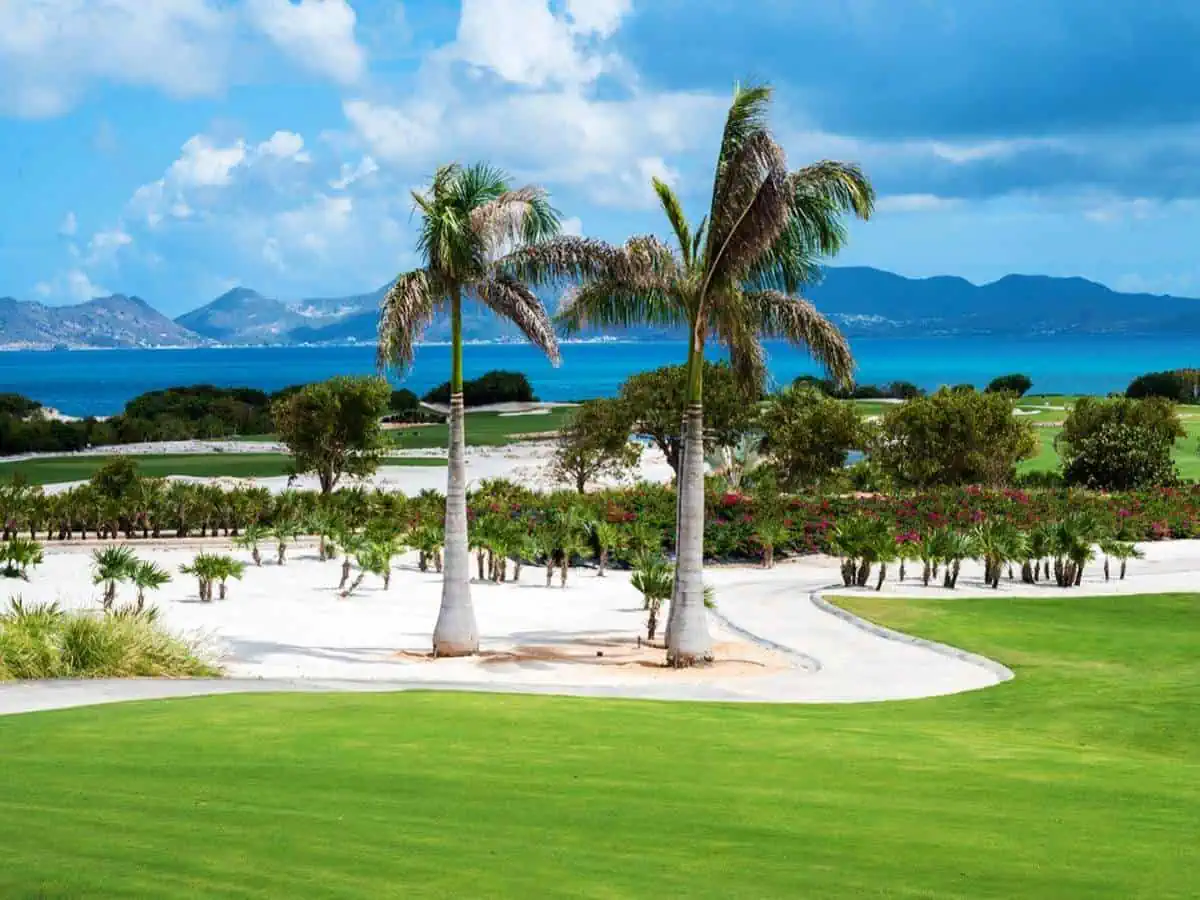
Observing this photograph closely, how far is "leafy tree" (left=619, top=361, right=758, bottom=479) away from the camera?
44688mm

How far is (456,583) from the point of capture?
20.7m

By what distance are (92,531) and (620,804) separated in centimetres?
2999

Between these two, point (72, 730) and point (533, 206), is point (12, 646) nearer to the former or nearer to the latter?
point (72, 730)

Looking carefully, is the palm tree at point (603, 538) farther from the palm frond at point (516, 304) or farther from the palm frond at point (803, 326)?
the palm frond at point (803, 326)

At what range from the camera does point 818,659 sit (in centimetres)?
2033

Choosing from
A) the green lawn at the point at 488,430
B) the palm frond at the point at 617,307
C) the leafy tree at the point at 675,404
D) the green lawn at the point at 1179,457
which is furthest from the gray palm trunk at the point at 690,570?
the green lawn at the point at 488,430

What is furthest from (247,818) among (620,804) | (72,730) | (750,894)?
(72,730)

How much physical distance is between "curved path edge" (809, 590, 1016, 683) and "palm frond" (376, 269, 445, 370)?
339 inches

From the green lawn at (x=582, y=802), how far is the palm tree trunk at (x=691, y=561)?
16.3 ft

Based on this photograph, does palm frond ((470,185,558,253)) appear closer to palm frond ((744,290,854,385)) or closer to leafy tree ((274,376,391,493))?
palm frond ((744,290,854,385))

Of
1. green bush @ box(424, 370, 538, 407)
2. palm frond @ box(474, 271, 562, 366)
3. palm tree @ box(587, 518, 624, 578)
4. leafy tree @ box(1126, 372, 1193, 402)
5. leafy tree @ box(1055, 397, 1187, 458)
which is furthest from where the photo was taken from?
green bush @ box(424, 370, 538, 407)

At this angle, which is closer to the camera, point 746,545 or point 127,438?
point 746,545

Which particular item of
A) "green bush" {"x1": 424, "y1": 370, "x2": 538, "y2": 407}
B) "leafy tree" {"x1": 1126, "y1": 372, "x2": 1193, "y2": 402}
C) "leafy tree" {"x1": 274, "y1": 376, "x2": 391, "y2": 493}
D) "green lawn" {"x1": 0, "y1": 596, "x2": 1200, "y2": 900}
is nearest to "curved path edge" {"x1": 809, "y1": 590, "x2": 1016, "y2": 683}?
→ "green lawn" {"x1": 0, "y1": 596, "x2": 1200, "y2": 900}

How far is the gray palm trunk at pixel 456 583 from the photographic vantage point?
20.7 metres
